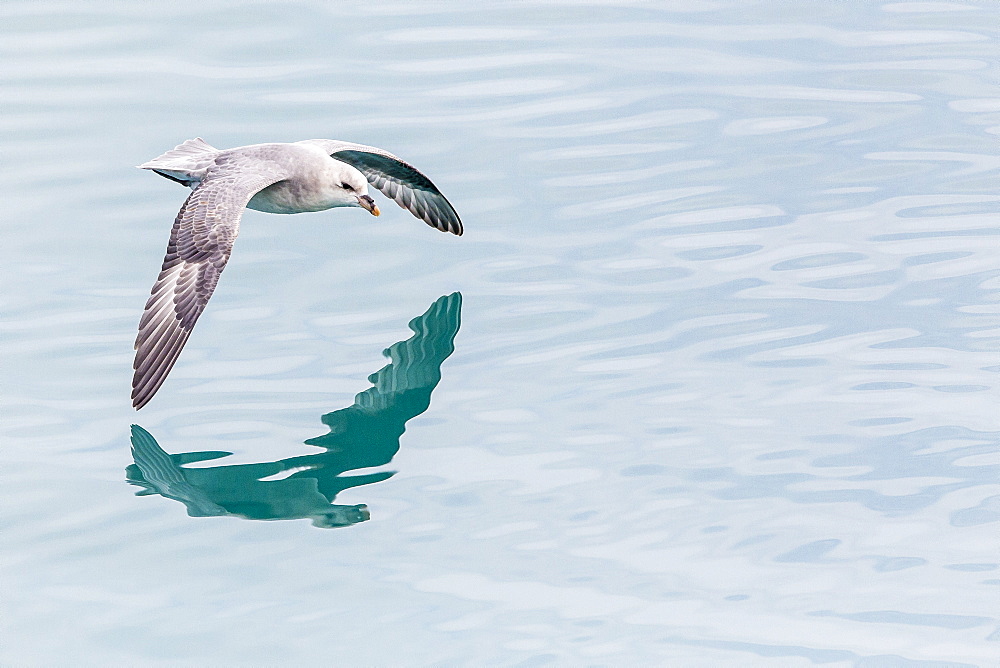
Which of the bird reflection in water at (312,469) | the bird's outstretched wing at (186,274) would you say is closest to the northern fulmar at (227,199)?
the bird's outstretched wing at (186,274)

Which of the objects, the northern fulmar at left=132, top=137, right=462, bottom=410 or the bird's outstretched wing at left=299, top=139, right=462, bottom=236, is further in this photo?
the bird's outstretched wing at left=299, top=139, right=462, bottom=236

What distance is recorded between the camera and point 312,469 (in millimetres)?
9797

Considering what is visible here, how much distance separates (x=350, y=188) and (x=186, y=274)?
1.69m

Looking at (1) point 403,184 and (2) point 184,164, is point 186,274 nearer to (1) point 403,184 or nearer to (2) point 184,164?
(2) point 184,164

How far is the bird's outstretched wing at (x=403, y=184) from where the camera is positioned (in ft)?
40.5

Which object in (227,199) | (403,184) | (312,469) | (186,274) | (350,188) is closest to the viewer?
(312,469)

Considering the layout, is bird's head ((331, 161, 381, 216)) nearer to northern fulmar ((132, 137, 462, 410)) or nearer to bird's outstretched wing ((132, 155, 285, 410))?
northern fulmar ((132, 137, 462, 410))

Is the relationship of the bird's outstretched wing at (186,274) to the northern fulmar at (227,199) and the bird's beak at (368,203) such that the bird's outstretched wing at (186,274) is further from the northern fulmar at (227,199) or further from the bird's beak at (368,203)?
the bird's beak at (368,203)

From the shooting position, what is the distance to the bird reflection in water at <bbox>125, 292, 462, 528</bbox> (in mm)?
9430

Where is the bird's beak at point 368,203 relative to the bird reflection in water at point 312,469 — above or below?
above

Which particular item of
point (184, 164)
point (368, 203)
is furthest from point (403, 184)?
point (184, 164)

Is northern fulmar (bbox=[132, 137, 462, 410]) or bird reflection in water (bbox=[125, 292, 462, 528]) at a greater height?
northern fulmar (bbox=[132, 137, 462, 410])

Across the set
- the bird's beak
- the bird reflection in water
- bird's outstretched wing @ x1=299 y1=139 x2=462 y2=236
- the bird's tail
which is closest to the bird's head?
the bird's beak

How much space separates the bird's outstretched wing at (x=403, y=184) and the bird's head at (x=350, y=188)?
0.65 metres
